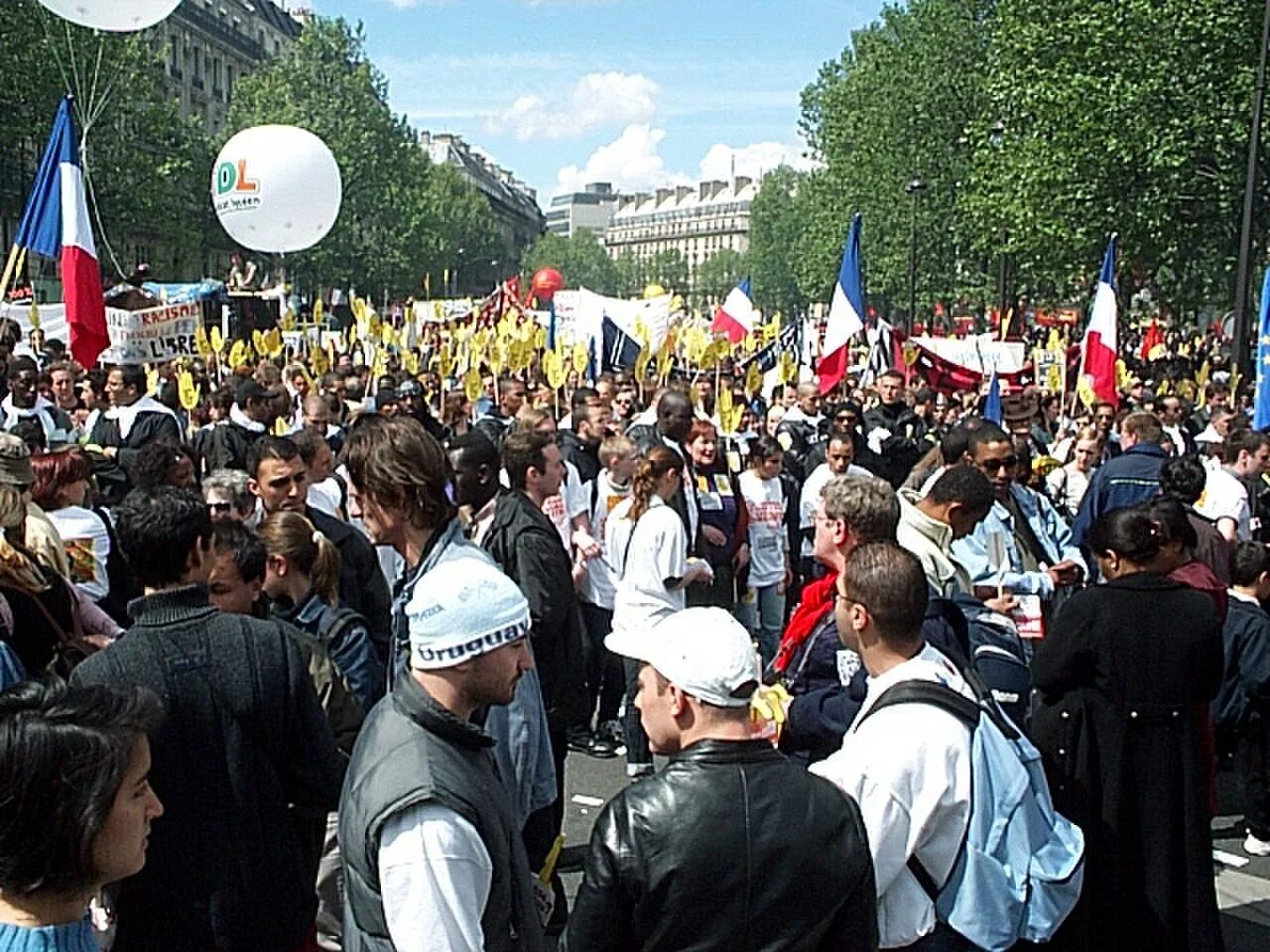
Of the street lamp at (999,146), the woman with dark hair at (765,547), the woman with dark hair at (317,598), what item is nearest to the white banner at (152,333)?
the woman with dark hair at (765,547)

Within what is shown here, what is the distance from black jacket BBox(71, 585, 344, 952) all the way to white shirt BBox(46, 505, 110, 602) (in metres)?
2.23

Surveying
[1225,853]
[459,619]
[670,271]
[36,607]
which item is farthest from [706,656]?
[670,271]

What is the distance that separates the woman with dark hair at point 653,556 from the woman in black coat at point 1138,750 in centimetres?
203

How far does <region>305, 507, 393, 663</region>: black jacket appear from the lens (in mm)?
5113

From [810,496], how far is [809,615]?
4.96 m

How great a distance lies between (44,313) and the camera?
18672mm

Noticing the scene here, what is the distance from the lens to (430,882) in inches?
91.2

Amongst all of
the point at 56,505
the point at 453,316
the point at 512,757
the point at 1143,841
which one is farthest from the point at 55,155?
the point at 453,316

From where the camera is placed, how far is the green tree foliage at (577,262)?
15612cm

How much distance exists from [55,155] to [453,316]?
1749 cm

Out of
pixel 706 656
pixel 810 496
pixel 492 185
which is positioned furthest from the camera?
pixel 492 185

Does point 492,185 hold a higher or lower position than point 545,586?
higher

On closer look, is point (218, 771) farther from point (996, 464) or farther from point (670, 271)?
point (670, 271)

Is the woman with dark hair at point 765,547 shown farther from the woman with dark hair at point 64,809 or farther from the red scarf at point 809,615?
the woman with dark hair at point 64,809
